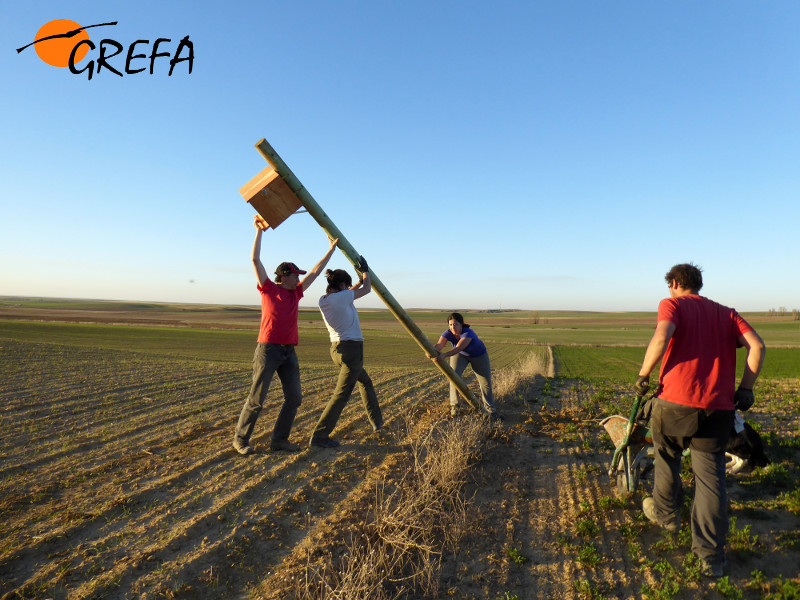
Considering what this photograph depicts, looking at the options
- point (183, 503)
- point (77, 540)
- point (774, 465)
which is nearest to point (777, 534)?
point (774, 465)

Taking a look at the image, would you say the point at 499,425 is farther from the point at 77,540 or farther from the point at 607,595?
the point at 77,540

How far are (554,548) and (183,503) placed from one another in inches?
130

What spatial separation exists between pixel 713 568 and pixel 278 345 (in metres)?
4.46

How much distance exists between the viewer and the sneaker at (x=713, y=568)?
3150 mm

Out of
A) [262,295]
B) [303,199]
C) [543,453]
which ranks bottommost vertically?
[543,453]

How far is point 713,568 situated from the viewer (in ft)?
10.4

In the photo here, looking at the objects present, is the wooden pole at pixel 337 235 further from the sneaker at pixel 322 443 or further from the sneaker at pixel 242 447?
the sneaker at pixel 242 447

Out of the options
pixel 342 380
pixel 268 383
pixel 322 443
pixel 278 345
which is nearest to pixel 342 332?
pixel 342 380

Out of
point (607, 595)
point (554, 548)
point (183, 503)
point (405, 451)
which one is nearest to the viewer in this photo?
point (607, 595)

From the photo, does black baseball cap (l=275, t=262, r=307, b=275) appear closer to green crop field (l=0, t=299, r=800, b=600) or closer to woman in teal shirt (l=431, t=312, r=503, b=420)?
green crop field (l=0, t=299, r=800, b=600)

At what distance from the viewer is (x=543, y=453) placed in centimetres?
600

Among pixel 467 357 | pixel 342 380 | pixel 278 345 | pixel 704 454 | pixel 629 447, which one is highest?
pixel 278 345

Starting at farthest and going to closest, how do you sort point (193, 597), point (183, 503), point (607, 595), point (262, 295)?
1. point (262, 295)
2. point (183, 503)
3. point (607, 595)
4. point (193, 597)

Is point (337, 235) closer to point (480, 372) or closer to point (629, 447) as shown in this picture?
point (480, 372)
